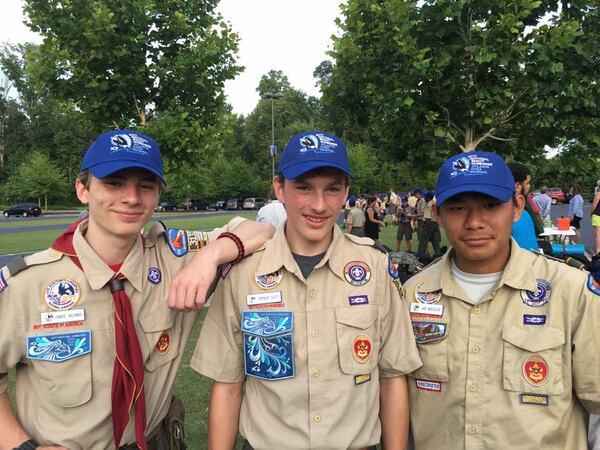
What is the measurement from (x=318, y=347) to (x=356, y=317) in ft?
0.70

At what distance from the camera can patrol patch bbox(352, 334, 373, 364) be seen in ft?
6.53

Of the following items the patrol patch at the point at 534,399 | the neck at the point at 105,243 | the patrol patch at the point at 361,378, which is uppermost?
the neck at the point at 105,243

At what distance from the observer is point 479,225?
6.47ft

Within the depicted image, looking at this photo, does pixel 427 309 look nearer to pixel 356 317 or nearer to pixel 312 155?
pixel 356 317

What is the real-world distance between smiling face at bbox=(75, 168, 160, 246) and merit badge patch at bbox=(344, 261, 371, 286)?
3.07 ft

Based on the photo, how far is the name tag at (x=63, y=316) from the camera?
1.90 meters

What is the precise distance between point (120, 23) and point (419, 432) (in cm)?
695

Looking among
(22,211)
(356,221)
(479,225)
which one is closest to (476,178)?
(479,225)

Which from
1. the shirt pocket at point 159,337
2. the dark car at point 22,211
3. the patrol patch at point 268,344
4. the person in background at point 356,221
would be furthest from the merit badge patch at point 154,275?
the dark car at point 22,211

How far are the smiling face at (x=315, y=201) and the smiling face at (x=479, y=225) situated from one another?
1.64ft

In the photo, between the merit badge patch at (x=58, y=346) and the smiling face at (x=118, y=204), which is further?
the smiling face at (x=118, y=204)

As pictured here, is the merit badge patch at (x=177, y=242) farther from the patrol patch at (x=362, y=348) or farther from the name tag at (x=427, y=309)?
the name tag at (x=427, y=309)

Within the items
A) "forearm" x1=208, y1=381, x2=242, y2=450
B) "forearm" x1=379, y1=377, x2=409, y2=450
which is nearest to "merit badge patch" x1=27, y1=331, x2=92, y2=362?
"forearm" x1=208, y1=381, x2=242, y2=450

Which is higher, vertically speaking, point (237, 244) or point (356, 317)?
point (237, 244)
